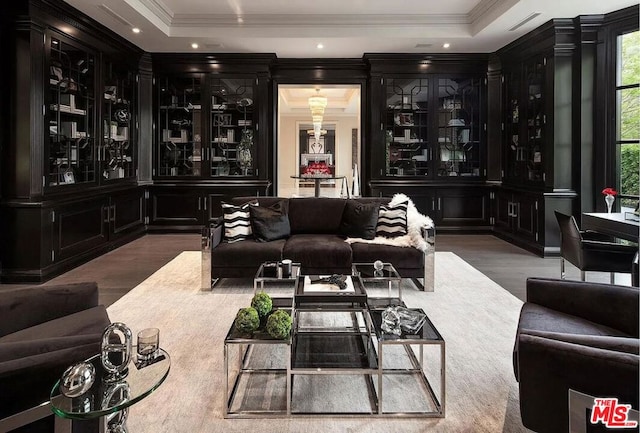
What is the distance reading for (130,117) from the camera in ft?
24.6

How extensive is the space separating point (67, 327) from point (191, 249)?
4.46m

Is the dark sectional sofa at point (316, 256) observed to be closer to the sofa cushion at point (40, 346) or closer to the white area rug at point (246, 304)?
the white area rug at point (246, 304)

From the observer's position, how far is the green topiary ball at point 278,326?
7.52ft

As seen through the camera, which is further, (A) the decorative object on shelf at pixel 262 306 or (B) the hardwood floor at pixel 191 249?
(B) the hardwood floor at pixel 191 249

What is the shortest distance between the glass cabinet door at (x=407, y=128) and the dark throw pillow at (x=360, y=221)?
315 cm

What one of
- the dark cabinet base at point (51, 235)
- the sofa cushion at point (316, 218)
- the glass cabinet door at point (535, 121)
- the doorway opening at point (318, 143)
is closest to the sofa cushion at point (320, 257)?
the sofa cushion at point (316, 218)

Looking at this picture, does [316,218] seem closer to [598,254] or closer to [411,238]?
[411,238]


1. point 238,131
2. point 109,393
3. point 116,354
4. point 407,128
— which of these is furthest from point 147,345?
point 407,128

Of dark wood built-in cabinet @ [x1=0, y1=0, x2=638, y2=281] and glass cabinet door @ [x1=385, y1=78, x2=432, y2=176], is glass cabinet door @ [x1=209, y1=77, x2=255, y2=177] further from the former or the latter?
glass cabinet door @ [x1=385, y1=78, x2=432, y2=176]

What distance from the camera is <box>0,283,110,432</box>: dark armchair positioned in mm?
1526

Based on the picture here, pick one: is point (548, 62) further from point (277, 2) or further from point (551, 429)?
point (551, 429)

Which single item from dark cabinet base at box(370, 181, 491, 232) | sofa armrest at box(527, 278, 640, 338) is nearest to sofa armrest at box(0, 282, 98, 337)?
sofa armrest at box(527, 278, 640, 338)

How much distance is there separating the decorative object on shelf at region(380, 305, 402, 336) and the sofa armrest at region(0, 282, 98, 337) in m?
1.56

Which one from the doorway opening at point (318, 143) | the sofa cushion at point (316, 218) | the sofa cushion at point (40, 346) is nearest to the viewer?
the sofa cushion at point (40, 346)
